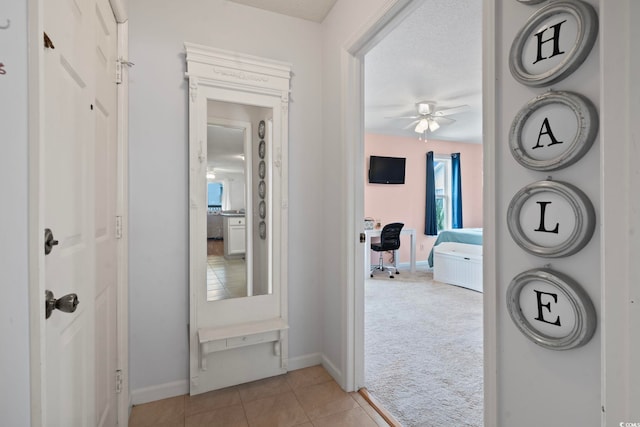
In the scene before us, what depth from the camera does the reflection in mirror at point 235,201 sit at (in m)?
1.98

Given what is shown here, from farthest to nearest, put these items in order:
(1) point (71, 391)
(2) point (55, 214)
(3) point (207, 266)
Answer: (3) point (207, 266) < (1) point (71, 391) < (2) point (55, 214)

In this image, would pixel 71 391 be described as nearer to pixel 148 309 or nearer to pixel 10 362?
pixel 10 362

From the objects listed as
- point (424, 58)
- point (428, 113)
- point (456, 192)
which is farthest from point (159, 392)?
point (456, 192)

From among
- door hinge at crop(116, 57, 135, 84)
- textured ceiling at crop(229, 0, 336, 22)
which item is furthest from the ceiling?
door hinge at crop(116, 57, 135, 84)

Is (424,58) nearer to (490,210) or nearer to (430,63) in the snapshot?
(430,63)

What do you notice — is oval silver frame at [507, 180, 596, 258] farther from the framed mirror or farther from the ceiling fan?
the ceiling fan

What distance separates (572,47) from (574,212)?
1.41ft

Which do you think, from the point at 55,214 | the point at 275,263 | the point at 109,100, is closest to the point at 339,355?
the point at 275,263

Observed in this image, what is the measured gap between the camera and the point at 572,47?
2.56 ft

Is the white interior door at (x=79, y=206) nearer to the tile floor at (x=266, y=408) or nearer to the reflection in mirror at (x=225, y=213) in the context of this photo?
the tile floor at (x=266, y=408)

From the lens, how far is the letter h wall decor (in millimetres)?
759

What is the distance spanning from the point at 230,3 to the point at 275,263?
71.2 inches

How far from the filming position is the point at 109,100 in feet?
4.82

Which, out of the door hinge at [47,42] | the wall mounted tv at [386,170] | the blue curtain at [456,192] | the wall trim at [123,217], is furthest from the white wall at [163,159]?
the blue curtain at [456,192]
